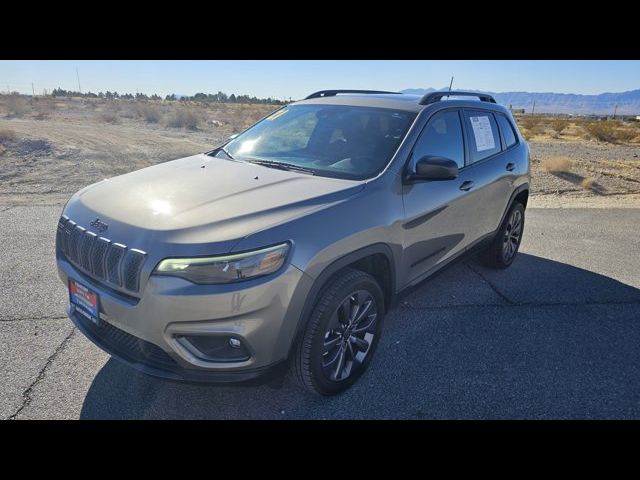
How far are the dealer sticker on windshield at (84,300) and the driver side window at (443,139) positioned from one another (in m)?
2.32

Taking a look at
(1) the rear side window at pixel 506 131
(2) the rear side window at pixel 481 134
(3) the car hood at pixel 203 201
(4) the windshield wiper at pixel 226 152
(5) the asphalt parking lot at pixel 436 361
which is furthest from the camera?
(1) the rear side window at pixel 506 131

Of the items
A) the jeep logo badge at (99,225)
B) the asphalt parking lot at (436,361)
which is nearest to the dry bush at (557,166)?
the asphalt parking lot at (436,361)

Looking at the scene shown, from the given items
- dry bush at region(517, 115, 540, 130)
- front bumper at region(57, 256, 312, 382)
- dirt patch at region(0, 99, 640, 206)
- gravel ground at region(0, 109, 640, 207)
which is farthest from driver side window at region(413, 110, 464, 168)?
dry bush at region(517, 115, 540, 130)

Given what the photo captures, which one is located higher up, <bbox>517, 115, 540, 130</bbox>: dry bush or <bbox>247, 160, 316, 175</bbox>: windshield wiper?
<bbox>247, 160, 316, 175</bbox>: windshield wiper

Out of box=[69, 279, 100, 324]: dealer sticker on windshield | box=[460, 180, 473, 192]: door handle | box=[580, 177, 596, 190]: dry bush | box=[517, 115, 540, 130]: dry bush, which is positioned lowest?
box=[517, 115, 540, 130]: dry bush

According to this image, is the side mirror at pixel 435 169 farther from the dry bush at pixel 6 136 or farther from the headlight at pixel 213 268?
the dry bush at pixel 6 136

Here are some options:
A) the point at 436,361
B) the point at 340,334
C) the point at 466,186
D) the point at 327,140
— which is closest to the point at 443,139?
the point at 466,186

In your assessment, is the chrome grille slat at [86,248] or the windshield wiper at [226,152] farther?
the windshield wiper at [226,152]

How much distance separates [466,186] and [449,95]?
906 millimetres

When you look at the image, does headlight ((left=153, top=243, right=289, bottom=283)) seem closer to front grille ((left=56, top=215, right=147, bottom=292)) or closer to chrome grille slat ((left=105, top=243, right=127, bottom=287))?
front grille ((left=56, top=215, right=147, bottom=292))

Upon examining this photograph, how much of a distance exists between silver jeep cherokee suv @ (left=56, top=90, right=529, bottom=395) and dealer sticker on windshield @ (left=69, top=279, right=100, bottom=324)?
1 cm

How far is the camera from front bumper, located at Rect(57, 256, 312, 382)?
7.54 feet

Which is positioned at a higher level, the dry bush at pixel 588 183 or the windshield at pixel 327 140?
the windshield at pixel 327 140

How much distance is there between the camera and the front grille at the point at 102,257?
2.38m
